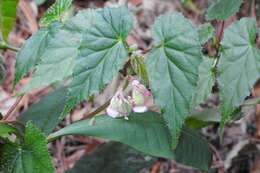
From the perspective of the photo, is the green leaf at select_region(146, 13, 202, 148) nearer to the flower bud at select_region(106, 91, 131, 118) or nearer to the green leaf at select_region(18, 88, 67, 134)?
the flower bud at select_region(106, 91, 131, 118)

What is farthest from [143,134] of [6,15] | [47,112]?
[6,15]

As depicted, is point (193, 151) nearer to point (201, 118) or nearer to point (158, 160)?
point (201, 118)

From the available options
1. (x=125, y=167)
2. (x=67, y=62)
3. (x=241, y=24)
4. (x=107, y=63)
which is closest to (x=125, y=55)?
(x=107, y=63)

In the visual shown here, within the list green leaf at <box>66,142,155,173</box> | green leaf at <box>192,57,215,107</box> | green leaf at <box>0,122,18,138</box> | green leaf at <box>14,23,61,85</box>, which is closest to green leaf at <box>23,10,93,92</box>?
green leaf at <box>14,23,61,85</box>

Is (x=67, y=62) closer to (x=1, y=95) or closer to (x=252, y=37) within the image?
(x=252, y=37)

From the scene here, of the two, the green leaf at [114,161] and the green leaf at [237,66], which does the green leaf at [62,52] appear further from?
the green leaf at [114,161]

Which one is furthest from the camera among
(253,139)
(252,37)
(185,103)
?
(253,139)
